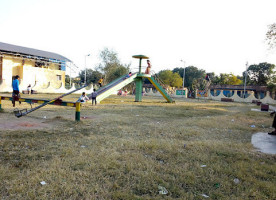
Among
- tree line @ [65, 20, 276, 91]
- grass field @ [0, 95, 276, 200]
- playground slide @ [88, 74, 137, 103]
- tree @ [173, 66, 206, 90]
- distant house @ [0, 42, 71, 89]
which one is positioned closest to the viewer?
grass field @ [0, 95, 276, 200]

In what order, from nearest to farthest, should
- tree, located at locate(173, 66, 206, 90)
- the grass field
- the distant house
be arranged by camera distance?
1. the grass field
2. the distant house
3. tree, located at locate(173, 66, 206, 90)

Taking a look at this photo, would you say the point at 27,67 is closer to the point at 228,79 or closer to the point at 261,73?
the point at 228,79

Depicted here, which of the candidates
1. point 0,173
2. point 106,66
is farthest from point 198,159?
point 106,66

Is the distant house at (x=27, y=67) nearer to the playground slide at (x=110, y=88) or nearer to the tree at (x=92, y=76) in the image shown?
the tree at (x=92, y=76)

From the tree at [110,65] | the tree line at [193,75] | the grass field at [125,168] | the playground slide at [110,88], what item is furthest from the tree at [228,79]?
the grass field at [125,168]

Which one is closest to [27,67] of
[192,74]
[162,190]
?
[162,190]

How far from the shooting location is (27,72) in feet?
111

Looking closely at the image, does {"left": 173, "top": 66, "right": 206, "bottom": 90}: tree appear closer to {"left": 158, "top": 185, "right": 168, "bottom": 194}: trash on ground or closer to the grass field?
the grass field

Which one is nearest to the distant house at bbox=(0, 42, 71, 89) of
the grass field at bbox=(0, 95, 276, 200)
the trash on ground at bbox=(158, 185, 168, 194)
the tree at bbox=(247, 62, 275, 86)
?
the grass field at bbox=(0, 95, 276, 200)

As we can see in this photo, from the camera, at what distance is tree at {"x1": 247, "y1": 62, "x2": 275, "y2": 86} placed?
50.8m

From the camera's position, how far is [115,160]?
12.6 ft

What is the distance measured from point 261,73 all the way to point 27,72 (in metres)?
52.8

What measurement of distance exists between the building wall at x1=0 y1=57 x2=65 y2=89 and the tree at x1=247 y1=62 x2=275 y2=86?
152 ft

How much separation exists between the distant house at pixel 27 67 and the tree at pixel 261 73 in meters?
46.2
